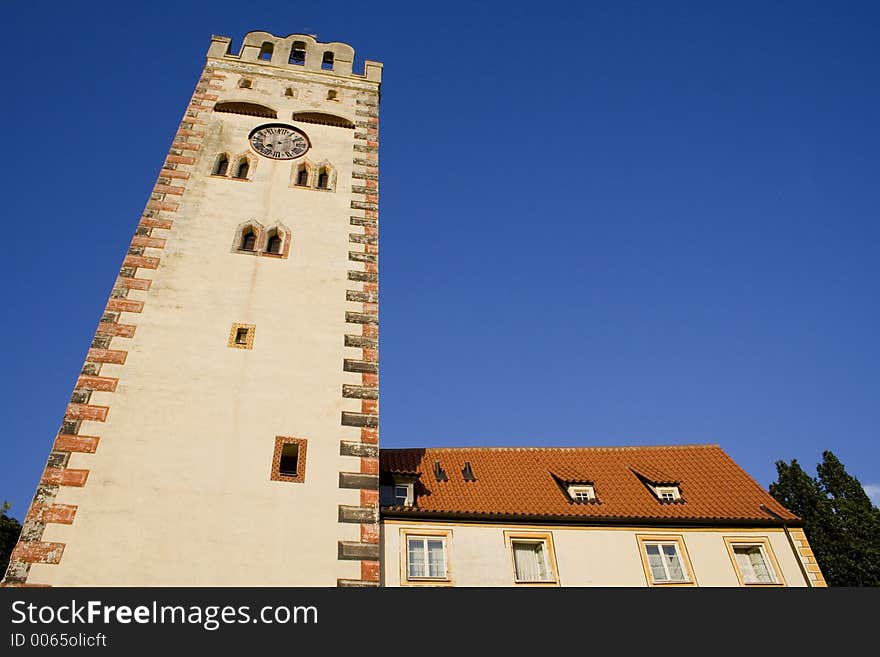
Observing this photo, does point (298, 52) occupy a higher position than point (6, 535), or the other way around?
point (298, 52)

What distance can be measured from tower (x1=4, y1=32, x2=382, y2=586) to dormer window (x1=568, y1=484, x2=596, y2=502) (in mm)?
9173

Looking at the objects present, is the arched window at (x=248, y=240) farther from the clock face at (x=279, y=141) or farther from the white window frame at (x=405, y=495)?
Result: the white window frame at (x=405, y=495)

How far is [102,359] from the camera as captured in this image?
41.9 feet

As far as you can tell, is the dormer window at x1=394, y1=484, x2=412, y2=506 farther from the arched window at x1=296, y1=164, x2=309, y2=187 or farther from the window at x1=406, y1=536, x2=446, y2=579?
the arched window at x1=296, y1=164, x2=309, y2=187

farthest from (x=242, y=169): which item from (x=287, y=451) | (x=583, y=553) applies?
(x=583, y=553)

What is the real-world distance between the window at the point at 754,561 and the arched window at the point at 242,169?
1718cm

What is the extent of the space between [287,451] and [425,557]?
6.50 m

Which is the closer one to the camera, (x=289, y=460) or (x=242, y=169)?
(x=289, y=460)

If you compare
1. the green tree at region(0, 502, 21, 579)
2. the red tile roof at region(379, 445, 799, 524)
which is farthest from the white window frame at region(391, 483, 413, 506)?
the green tree at region(0, 502, 21, 579)

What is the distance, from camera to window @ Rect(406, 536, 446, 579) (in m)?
16.6

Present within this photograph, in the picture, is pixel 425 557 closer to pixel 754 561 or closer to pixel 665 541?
pixel 665 541
